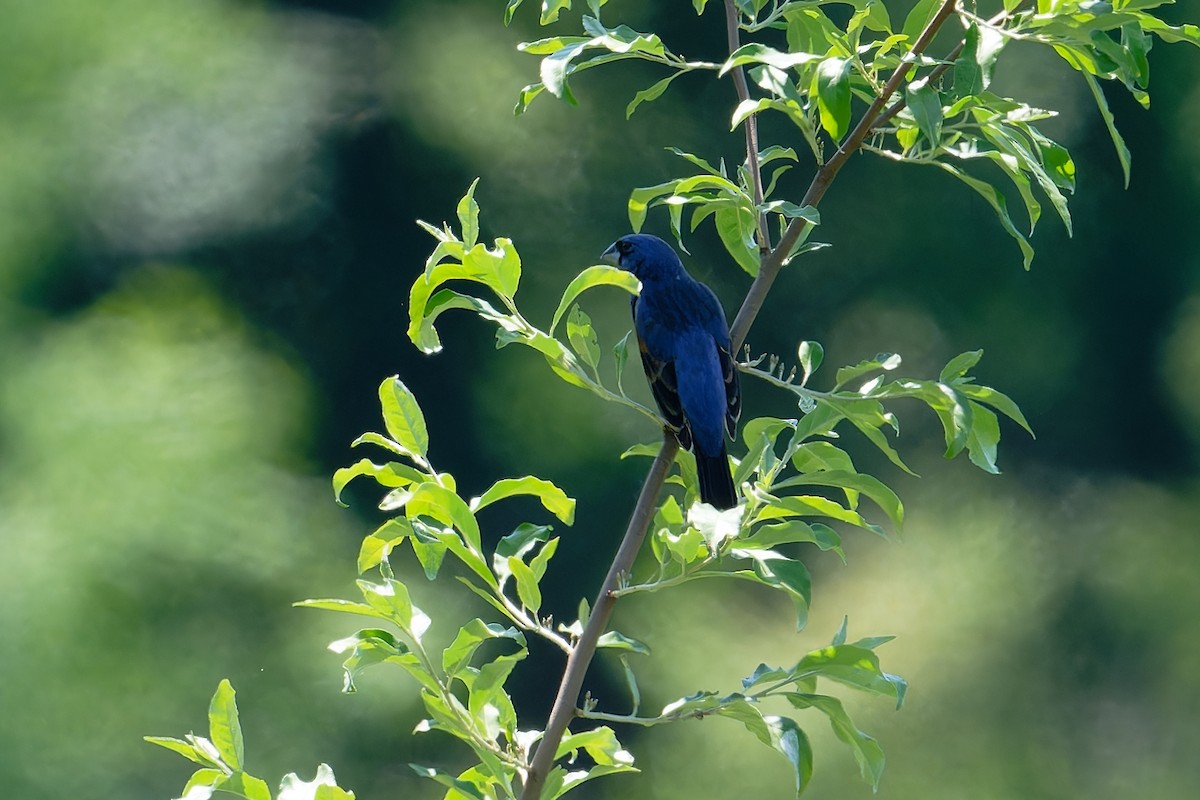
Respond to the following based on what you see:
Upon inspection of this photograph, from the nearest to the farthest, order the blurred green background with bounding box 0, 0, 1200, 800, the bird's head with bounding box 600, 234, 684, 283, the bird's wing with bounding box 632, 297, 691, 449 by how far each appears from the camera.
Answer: the bird's wing with bounding box 632, 297, 691, 449 → the bird's head with bounding box 600, 234, 684, 283 → the blurred green background with bounding box 0, 0, 1200, 800

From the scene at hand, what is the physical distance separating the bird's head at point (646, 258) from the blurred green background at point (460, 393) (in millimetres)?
199

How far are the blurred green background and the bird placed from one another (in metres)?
0.35

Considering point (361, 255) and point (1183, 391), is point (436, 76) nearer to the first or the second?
point (361, 255)

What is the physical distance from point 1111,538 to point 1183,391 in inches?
8.6

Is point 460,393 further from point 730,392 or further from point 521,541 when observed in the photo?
point 521,541

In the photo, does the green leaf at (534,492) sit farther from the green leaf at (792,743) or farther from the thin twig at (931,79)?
the thin twig at (931,79)

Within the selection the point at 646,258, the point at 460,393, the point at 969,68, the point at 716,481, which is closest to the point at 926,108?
the point at 969,68


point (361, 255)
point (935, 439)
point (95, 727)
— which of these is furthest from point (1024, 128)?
point (95, 727)

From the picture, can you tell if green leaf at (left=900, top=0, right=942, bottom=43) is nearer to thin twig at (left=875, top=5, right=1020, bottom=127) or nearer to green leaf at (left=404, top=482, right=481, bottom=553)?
thin twig at (left=875, top=5, right=1020, bottom=127)

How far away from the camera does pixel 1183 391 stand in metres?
1.68

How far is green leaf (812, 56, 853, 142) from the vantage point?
52 cm

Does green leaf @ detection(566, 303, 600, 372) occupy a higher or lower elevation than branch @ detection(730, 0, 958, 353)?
lower

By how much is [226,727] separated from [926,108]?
17.2 inches

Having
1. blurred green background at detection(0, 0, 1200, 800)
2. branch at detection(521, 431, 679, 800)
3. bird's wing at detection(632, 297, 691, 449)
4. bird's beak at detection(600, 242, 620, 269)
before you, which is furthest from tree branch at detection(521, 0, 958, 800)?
blurred green background at detection(0, 0, 1200, 800)
